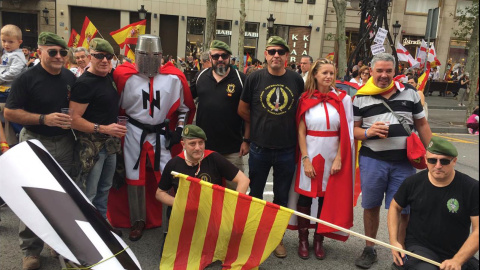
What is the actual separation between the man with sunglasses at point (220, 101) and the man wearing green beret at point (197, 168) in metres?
0.52

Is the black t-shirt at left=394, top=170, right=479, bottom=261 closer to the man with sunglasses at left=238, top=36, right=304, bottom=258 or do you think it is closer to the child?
the man with sunglasses at left=238, top=36, right=304, bottom=258

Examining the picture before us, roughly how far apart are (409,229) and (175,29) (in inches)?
1018

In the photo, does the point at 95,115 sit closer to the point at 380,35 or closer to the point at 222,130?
the point at 222,130

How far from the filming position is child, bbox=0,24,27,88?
4414 mm

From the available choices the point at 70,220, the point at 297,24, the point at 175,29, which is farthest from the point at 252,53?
the point at 70,220

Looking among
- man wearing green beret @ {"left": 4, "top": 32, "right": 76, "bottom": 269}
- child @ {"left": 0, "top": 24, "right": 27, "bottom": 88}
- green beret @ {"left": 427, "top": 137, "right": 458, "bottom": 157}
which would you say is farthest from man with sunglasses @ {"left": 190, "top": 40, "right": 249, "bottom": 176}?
child @ {"left": 0, "top": 24, "right": 27, "bottom": 88}

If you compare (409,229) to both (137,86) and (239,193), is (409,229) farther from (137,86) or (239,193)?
(137,86)

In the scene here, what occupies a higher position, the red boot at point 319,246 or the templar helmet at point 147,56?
the templar helmet at point 147,56

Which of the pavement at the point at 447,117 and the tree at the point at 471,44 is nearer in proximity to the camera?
the tree at the point at 471,44

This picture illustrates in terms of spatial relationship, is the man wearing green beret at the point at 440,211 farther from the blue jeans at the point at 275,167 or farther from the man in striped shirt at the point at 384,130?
the blue jeans at the point at 275,167

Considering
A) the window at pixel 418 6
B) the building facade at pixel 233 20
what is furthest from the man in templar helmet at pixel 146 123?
the window at pixel 418 6

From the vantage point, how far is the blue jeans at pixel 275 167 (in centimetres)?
378

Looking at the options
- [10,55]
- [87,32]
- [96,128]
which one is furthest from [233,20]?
[96,128]

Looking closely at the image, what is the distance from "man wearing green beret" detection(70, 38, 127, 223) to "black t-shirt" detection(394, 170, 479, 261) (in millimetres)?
2427
